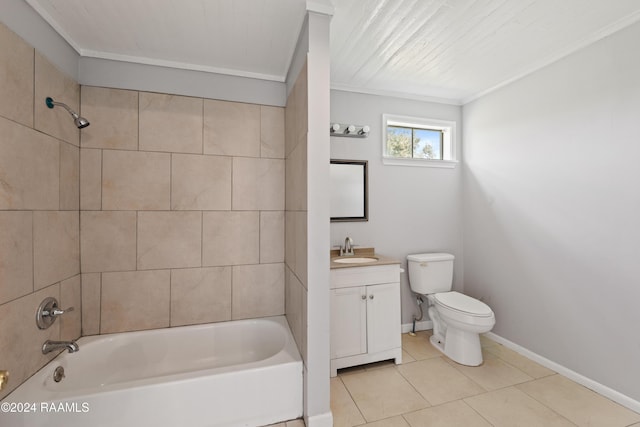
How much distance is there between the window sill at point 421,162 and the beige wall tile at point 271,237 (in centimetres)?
123

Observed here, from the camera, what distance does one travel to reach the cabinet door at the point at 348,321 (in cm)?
206

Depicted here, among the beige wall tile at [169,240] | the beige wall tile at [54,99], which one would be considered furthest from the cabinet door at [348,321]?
the beige wall tile at [54,99]

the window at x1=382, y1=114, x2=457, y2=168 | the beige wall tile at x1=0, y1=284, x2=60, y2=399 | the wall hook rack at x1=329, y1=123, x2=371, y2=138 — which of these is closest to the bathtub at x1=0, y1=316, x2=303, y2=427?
the beige wall tile at x1=0, y1=284, x2=60, y2=399

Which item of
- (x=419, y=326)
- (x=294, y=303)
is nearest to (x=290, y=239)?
(x=294, y=303)

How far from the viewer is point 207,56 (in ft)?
6.34

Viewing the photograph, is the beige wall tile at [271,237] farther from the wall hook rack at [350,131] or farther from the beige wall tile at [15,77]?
the beige wall tile at [15,77]

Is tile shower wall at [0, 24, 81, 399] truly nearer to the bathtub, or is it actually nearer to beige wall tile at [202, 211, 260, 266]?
the bathtub

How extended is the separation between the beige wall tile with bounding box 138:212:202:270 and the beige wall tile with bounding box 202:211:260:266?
2.3 inches

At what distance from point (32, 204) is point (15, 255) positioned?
285 millimetres

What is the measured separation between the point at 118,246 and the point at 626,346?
344cm

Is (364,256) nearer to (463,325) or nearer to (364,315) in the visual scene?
(364,315)

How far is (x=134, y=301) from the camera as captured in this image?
1938 millimetres

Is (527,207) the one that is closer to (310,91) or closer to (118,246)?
(310,91)

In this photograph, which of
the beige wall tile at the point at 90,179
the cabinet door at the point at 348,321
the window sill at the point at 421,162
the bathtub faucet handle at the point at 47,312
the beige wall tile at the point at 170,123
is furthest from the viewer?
the window sill at the point at 421,162
